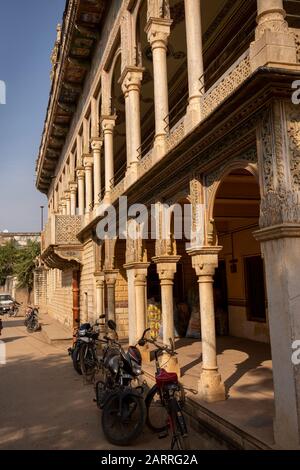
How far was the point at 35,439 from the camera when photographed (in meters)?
6.00

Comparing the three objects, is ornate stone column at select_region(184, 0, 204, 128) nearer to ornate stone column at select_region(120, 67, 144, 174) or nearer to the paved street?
ornate stone column at select_region(120, 67, 144, 174)

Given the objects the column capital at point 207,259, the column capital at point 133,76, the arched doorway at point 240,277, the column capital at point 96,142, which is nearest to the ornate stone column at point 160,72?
the column capital at point 133,76

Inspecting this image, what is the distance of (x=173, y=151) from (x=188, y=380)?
3.92 metres

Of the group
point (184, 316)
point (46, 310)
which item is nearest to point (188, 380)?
point (184, 316)

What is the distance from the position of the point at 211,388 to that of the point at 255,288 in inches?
242

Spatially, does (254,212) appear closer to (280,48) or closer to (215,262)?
(215,262)

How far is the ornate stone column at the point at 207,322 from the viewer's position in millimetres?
6321

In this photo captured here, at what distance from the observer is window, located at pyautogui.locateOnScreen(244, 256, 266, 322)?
38.1 feet

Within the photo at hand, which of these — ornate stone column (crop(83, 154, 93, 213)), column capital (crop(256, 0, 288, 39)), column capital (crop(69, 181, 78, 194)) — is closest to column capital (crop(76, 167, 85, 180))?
ornate stone column (crop(83, 154, 93, 213))

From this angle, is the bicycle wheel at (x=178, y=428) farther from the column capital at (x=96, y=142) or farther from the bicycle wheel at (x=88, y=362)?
the column capital at (x=96, y=142)

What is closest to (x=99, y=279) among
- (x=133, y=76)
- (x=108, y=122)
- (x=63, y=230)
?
(x=63, y=230)

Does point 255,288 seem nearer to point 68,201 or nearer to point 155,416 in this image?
point 155,416

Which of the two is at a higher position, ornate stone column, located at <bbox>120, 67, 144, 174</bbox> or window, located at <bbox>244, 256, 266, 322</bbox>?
ornate stone column, located at <bbox>120, 67, 144, 174</bbox>

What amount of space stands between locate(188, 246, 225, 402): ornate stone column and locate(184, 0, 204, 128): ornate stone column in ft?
6.80
